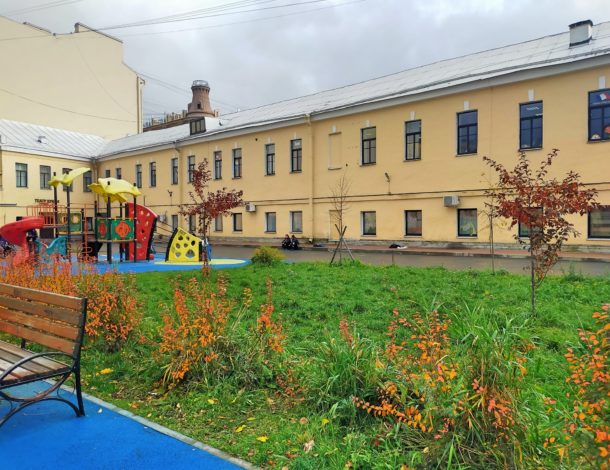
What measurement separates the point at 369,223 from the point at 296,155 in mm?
6421

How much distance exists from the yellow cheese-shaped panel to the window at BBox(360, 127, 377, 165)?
33.4 ft

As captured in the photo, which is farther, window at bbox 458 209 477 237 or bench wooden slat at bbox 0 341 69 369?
window at bbox 458 209 477 237

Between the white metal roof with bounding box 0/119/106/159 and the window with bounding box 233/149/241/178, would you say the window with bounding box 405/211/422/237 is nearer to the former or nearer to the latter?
the window with bounding box 233/149/241/178

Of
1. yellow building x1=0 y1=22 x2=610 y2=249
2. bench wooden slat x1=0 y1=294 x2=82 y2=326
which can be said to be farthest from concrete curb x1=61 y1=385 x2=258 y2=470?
yellow building x1=0 y1=22 x2=610 y2=249

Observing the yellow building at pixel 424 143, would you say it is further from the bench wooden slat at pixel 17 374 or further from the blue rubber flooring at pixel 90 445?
the bench wooden slat at pixel 17 374

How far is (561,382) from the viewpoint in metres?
4.22

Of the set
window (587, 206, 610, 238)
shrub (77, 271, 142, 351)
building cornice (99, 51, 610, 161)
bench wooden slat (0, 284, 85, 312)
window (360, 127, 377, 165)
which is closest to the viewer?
bench wooden slat (0, 284, 85, 312)

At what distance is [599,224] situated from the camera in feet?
59.3

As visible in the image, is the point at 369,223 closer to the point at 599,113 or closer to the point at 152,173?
the point at 599,113

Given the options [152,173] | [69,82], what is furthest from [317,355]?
[69,82]

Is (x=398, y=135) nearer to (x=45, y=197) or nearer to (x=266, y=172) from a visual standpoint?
(x=266, y=172)

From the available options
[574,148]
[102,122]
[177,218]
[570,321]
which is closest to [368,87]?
[574,148]

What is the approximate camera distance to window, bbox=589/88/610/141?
17719 mm

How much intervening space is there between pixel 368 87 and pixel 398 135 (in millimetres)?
5592
